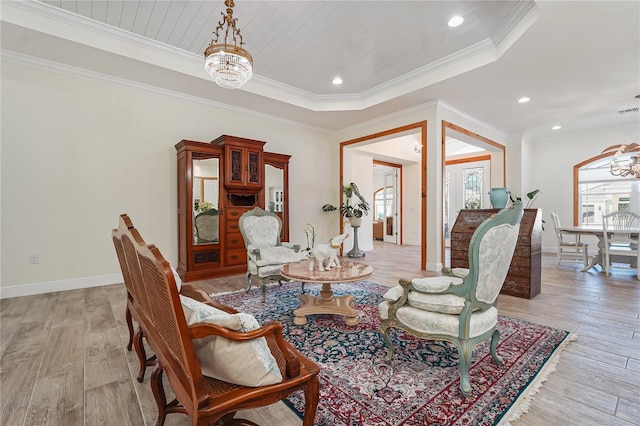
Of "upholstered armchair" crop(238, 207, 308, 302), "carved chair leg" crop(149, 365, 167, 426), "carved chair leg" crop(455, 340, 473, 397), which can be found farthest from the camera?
"upholstered armchair" crop(238, 207, 308, 302)

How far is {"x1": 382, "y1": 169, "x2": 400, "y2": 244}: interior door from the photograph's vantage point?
31.1 feet

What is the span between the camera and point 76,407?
5.11ft

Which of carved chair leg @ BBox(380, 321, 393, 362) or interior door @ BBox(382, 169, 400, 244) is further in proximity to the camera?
interior door @ BBox(382, 169, 400, 244)

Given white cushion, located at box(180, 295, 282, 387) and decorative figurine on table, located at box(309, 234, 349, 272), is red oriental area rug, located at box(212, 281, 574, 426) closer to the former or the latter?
decorative figurine on table, located at box(309, 234, 349, 272)

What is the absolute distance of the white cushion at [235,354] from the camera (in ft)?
3.12

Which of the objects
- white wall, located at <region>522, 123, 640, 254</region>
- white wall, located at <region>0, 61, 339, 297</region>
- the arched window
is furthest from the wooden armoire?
the arched window

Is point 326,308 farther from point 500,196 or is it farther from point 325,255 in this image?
point 500,196

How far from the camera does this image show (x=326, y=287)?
286cm

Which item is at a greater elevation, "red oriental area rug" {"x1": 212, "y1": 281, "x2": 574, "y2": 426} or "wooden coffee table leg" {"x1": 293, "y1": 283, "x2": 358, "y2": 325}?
"wooden coffee table leg" {"x1": 293, "y1": 283, "x2": 358, "y2": 325}

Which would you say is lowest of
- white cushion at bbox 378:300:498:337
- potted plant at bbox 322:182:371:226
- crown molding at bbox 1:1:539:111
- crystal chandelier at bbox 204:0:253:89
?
white cushion at bbox 378:300:498:337

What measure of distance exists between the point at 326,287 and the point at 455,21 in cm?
332

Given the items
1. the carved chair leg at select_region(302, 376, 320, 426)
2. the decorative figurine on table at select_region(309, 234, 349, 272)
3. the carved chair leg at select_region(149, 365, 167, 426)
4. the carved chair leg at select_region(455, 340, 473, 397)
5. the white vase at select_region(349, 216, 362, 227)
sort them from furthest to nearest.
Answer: the white vase at select_region(349, 216, 362, 227) < the decorative figurine on table at select_region(309, 234, 349, 272) < the carved chair leg at select_region(455, 340, 473, 397) < the carved chair leg at select_region(149, 365, 167, 426) < the carved chair leg at select_region(302, 376, 320, 426)

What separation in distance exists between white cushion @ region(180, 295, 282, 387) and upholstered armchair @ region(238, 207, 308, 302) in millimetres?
2326

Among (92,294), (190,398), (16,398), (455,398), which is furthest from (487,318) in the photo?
(92,294)
